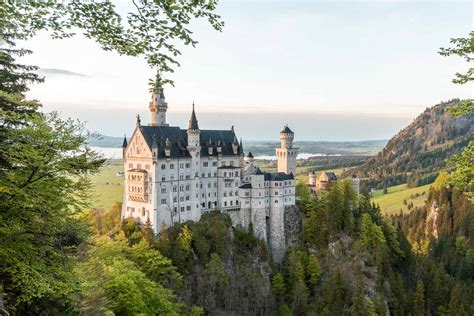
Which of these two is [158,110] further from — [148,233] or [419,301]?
[419,301]

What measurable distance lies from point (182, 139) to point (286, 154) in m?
22.3

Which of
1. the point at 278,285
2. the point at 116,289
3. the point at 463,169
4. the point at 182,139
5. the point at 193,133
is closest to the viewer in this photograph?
the point at 463,169

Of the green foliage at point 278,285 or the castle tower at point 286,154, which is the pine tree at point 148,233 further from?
the castle tower at point 286,154

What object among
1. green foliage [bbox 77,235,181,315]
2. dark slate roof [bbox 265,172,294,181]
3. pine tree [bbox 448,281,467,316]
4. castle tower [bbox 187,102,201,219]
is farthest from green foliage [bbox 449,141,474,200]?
pine tree [bbox 448,281,467,316]

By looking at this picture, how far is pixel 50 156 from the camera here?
17281mm

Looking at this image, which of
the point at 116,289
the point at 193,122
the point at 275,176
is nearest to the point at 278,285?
the point at 275,176

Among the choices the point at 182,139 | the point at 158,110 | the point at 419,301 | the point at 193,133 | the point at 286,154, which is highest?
the point at 158,110

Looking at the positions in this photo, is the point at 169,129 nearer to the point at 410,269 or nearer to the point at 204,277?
the point at 204,277

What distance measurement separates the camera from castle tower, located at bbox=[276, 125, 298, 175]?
3499 inches

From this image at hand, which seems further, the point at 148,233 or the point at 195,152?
the point at 195,152

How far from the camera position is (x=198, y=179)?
75750 mm

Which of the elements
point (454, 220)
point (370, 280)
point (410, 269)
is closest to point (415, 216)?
point (454, 220)

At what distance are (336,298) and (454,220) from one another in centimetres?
9877

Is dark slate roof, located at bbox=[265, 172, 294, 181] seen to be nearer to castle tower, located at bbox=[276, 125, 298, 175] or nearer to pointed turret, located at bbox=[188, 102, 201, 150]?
castle tower, located at bbox=[276, 125, 298, 175]
